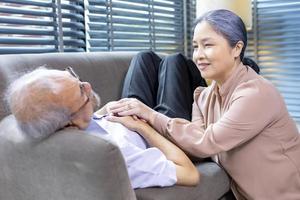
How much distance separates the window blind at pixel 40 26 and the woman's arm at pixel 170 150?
0.79 m

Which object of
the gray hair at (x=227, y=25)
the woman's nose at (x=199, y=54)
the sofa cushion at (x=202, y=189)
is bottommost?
the sofa cushion at (x=202, y=189)

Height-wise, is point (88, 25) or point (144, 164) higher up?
point (88, 25)

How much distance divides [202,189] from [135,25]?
1.59 metres

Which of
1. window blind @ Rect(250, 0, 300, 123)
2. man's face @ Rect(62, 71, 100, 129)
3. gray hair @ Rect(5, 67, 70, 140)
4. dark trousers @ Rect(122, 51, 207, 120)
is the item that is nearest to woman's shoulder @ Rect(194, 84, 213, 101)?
dark trousers @ Rect(122, 51, 207, 120)

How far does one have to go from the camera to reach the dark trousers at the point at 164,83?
1.83 meters

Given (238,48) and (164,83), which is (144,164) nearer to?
(238,48)

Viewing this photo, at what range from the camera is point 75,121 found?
44.2 inches

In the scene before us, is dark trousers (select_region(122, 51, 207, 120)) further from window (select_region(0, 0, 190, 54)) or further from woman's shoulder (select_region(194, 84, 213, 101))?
window (select_region(0, 0, 190, 54))

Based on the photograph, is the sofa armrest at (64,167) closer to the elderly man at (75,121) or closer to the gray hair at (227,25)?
the elderly man at (75,121)

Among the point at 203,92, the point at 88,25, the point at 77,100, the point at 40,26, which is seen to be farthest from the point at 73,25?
the point at 77,100

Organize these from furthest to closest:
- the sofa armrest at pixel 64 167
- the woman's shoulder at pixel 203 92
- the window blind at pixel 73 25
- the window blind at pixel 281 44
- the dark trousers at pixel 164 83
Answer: the window blind at pixel 281 44
the window blind at pixel 73 25
the dark trousers at pixel 164 83
the woman's shoulder at pixel 203 92
the sofa armrest at pixel 64 167

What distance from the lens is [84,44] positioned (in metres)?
2.29

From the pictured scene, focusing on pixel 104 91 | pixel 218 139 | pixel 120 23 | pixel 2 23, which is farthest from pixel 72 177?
→ pixel 120 23

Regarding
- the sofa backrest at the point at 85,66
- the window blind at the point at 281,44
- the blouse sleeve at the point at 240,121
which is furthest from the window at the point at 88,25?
the blouse sleeve at the point at 240,121
